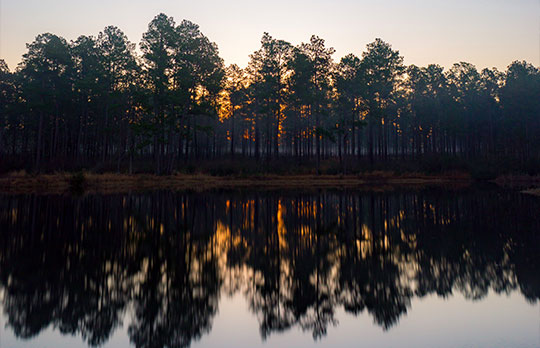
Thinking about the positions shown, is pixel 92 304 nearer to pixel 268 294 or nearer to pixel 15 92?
pixel 268 294

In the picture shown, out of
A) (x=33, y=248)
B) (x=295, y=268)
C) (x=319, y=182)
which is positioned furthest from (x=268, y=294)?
(x=319, y=182)

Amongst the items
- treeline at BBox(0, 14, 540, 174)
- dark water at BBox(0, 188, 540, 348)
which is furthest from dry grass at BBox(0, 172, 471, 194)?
dark water at BBox(0, 188, 540, 348)

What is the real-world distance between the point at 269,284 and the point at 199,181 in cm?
4345

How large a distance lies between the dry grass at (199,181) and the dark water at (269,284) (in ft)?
93.8

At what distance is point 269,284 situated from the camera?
403 inches

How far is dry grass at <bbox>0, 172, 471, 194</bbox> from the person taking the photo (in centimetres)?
4616

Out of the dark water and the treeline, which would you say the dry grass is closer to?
the treeline

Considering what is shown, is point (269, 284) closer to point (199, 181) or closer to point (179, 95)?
point (199, 181)

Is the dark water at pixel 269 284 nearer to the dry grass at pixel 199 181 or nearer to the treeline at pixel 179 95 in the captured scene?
the dry grass at pixel 199 181

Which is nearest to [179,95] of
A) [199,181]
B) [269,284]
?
[199,181]

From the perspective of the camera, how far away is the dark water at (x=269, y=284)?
286 inches

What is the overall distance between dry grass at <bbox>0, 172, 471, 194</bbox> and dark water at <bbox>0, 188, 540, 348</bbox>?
2859cm

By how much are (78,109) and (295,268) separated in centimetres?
7071

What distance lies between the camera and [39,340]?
6.87 meters
